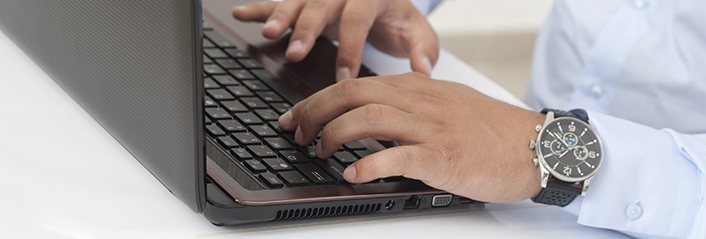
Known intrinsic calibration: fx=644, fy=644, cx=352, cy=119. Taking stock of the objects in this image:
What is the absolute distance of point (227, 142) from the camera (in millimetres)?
555

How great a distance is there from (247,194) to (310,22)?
0.41 m

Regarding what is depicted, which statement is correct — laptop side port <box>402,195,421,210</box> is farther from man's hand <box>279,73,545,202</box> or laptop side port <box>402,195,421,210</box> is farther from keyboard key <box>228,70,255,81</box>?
keyboard key <box>228,70,255,81</box>

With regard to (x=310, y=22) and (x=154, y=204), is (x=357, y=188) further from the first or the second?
(x=310, y=22)

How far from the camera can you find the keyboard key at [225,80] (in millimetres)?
695

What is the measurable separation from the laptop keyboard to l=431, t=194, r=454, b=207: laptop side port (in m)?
0.04

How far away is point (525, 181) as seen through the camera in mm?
594

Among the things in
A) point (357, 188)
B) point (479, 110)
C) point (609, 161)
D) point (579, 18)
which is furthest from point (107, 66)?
point (579, 18)

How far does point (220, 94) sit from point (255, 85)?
0.06 meters

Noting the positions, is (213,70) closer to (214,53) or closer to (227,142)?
(214,53)

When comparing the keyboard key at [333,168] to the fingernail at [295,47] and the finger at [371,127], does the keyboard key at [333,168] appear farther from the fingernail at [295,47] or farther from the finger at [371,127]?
the fingernail at [295,47]

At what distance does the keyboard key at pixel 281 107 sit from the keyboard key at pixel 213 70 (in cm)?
9

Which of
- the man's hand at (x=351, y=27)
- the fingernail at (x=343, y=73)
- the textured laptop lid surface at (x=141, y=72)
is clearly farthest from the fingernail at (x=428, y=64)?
the textured laptop lid surface at (x=141, y=72)

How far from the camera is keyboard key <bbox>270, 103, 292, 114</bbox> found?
66 cm

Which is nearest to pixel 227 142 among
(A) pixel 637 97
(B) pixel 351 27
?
(B) pixel 351 27
